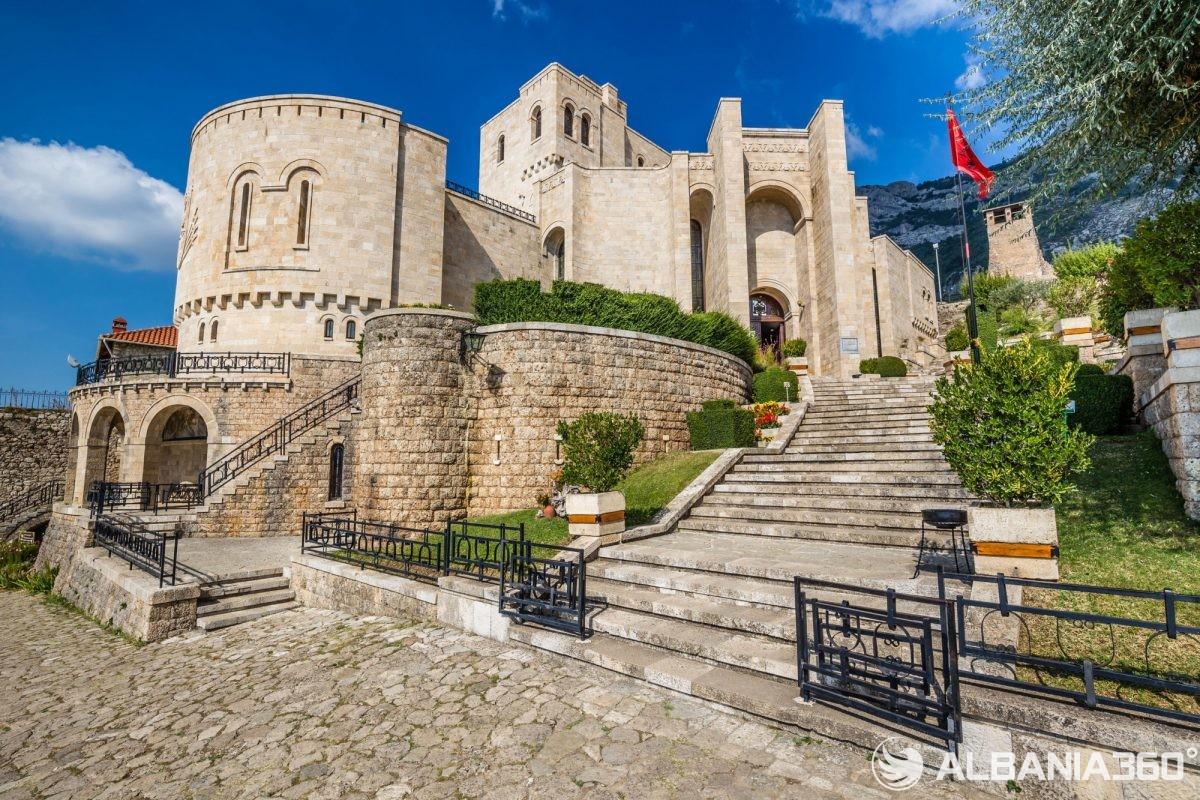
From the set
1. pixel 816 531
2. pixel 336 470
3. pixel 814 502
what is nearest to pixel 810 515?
pixel 814 502

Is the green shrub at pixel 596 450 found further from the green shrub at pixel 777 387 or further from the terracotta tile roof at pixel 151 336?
the terracotta tile roof at pixel 151 336

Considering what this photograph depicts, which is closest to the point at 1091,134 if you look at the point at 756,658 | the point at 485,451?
the point at 756,658

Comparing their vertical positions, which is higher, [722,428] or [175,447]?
[722,428]

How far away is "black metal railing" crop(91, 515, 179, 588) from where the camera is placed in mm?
8797

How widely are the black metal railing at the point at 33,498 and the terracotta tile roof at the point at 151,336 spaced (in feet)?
26.2

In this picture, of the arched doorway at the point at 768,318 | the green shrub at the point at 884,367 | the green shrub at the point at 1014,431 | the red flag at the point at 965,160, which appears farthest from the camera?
the arched doorway at the point at 768,318

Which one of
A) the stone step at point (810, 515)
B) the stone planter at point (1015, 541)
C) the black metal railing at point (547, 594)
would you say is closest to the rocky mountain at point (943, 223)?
the stone step at point (810, 515)

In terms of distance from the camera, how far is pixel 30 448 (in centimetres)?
2164

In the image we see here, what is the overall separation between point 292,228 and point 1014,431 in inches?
929

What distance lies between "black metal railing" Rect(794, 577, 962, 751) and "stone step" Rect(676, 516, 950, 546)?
3454 mm

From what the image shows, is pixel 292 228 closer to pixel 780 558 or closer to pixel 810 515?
pixel 810 515

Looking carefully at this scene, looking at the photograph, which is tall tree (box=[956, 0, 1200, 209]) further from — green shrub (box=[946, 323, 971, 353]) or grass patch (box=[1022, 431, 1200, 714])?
green shrub (box=[946, 323, 971, 353])

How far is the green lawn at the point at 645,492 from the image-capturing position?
33.0 ft

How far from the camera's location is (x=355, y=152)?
21.5m
